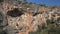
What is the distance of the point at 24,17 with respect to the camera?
24.6 metres

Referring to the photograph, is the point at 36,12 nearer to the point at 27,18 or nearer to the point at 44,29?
the point at 27,18

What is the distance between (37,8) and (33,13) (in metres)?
2.18

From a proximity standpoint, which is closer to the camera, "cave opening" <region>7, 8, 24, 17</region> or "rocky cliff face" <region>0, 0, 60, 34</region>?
"rocky cliff face" <region>0, 0, 60, 34</region>

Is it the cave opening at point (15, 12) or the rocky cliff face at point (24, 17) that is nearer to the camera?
the rocky cliff face at point (24, 17)

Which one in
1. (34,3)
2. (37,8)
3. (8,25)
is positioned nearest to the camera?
(8,25)

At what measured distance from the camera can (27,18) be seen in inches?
966

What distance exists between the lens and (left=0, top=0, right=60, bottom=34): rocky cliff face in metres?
21.8

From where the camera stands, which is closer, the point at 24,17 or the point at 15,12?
the point at 24,17

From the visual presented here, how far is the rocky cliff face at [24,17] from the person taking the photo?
71.6 feet

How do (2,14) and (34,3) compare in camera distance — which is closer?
(2,14)

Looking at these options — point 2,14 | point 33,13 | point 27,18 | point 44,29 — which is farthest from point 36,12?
point 44,29

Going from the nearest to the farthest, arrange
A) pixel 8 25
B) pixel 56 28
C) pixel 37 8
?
pixel 56 28 → pixel 8 25 → pixel 37 8

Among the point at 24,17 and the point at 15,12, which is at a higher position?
the point at 15,12

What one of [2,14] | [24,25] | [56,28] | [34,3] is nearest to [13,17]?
[2,14]
